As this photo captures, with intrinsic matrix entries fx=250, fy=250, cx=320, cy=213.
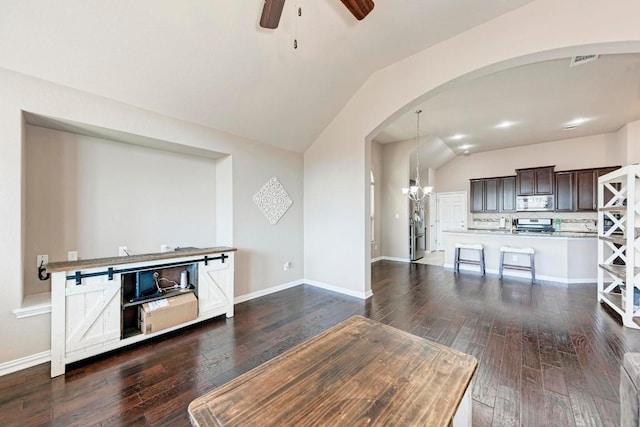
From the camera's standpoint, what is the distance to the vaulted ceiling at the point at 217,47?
2.04 metres

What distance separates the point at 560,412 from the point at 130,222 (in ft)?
14.5

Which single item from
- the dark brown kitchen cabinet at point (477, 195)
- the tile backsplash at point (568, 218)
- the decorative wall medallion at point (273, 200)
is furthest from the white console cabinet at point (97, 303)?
the tile backsplash at point (568, 218)

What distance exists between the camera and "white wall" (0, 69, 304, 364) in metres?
2.12

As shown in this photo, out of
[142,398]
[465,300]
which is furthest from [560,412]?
[142,398]

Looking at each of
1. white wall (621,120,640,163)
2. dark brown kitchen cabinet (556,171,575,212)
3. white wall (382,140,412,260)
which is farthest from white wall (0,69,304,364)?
white wall (621,120,640,163)

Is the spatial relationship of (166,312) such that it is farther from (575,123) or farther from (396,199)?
(575,123)

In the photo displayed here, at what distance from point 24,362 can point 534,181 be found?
9.47 m

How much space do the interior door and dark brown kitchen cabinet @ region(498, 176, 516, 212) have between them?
108 cm

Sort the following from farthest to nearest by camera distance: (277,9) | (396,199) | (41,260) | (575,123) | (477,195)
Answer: (477,195) < (396,199) < (575,123) < (41,260) < (277,9)

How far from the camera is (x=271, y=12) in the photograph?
1.81 meters

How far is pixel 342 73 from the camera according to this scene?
352 centimetres

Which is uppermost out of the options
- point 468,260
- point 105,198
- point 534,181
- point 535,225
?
point 534,181

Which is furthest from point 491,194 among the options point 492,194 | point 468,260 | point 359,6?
point 359,6

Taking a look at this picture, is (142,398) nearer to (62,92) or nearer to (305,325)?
(305,325)
